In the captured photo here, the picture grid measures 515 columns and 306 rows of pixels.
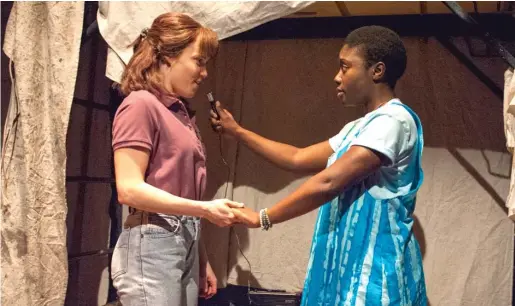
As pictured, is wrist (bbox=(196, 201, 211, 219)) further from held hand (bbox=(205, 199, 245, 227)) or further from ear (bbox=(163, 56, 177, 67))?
ear (bbox=(163, 56, 177, 67))

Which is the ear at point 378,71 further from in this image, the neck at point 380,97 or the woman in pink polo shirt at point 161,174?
the woman in pink polo shirt at point 161,174

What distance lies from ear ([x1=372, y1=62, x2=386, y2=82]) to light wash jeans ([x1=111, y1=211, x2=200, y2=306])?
672mm

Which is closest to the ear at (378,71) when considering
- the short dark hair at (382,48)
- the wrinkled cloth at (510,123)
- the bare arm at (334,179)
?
the short dark hair at (382,48)

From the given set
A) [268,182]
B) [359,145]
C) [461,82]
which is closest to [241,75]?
[268,182]

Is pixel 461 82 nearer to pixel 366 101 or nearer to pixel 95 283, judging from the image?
pixel 366 101

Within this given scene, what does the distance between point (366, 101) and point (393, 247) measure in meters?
0.43

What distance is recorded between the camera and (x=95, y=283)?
3.01 meters

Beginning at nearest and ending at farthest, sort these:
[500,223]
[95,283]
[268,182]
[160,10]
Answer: [160,10] < [500,223] < [268,182] < [95,283]

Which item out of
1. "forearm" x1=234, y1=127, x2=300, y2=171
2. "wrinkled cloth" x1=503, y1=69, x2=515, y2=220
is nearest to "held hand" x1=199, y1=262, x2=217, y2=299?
"forearm" x1=234, y1=127, x2=300, y2=171

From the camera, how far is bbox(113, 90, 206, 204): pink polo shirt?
154 cm

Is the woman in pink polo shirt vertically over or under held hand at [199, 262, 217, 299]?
Result: over

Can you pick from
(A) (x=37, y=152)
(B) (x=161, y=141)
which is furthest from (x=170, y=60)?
(A) (x=37, y=152)

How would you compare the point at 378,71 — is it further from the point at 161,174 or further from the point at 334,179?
the point at 161,174

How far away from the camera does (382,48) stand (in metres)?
1.66
